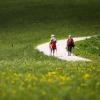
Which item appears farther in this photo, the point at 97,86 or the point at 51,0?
the point at 51,0

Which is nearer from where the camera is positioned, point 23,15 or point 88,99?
point 88,99

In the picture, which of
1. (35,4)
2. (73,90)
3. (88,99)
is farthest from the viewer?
(35,4)

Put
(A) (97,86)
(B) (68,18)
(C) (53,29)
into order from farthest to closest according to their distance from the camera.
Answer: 1. (B) (68,18)
2. (C) (53,29)
3. (A) (97,86)

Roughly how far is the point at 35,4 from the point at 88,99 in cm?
7876

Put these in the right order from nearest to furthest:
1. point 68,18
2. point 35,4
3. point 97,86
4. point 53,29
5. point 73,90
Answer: point 73,90 < point 97,86 < point 53,29 < point 68,18 < point 35,4

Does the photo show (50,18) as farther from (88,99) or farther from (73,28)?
(88,99)

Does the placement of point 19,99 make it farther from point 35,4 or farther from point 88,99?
point 35,4

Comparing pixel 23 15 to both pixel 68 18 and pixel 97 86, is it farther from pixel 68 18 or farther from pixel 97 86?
pixel 97 86

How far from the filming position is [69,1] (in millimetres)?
92000

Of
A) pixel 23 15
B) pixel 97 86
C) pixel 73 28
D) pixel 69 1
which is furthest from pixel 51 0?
pixel 97 86

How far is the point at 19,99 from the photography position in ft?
37.5

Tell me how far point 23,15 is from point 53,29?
36.0ft

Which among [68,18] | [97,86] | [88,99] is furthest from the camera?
[68,18]

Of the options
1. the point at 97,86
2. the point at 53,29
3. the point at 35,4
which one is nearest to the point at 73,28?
the point at 53,29
